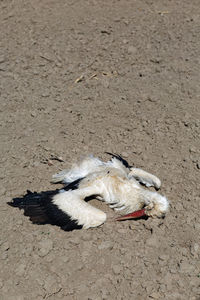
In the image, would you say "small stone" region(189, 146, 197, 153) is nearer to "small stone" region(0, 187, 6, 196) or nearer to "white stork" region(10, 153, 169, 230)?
"white stork" region(10, 153, 169, 230)

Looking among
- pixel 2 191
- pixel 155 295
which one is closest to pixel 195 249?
pixel 155 295

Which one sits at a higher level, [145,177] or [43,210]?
[145,177]

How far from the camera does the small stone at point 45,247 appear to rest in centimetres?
414

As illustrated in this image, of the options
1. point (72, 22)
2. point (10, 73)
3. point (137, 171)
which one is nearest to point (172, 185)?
point (137, 171)

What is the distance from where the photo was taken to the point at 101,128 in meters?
5.76

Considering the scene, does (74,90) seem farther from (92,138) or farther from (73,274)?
(73,274)

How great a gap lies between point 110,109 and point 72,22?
8.03 ft

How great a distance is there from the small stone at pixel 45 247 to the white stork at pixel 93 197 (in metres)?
0.22

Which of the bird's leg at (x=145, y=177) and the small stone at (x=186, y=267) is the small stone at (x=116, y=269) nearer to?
the small stone at (x=186, y=267)

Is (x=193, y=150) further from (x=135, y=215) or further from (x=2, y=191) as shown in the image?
(x=2, y=191)

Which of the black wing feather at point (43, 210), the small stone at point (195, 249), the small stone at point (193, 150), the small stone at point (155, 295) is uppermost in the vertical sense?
the small stone at point (193, 150)

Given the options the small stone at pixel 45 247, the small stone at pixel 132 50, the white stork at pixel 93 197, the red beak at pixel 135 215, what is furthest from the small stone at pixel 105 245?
the small stone at pixel 132 50

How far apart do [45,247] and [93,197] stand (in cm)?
87

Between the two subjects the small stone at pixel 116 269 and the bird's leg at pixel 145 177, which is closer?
the small stone at pixel 116 269
